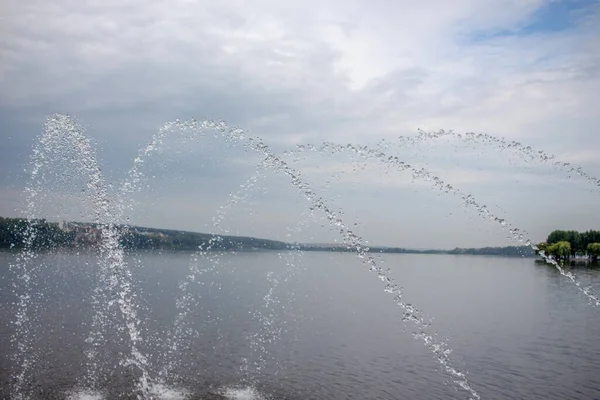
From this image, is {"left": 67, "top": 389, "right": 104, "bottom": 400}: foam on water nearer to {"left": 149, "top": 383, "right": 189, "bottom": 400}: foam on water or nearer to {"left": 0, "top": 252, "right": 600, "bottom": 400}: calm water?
{"left": 0, "top": 252, "right": 600, "bottom": 400}: calm water

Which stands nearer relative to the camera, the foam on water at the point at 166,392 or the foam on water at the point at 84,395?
the foam on water at the point at 84,395

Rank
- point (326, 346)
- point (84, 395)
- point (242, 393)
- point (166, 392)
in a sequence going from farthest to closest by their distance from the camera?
point (326, 346)
point (242, 393)
point (166, 392)
point (84, 395)

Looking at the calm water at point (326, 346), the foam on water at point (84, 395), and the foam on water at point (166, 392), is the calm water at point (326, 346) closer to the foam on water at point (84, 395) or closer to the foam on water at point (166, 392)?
the foam on water at point (166, 392)

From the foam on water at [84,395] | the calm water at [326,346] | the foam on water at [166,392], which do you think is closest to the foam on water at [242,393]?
the calm water at [326,346]

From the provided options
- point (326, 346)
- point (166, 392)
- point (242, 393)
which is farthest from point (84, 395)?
point (326, 346)

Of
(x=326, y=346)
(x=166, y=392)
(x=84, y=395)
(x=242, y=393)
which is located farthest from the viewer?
(x=326, y=346)

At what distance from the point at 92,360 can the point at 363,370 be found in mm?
14097

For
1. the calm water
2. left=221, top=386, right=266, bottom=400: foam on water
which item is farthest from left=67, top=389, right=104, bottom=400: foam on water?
left=221, top=386, right=266, bottom=400: foam on water

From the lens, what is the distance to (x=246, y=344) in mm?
32906

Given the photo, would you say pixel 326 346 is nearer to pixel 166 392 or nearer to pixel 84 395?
pixel 166 392

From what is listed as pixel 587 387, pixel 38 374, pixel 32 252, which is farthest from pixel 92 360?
pixel 32 252

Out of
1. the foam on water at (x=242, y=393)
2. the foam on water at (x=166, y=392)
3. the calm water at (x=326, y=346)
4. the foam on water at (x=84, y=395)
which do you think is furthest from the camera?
the calm water at (x=326, y=346)

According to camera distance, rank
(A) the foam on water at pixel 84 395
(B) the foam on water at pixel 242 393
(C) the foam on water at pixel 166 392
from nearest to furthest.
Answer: (A) the foam on water at pixel 84 395 < (C) the foam on water at pixel 166 392 < (B) the foam on water at pixel 242 393

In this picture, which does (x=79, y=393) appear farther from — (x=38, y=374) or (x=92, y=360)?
(x=92, y=360)
